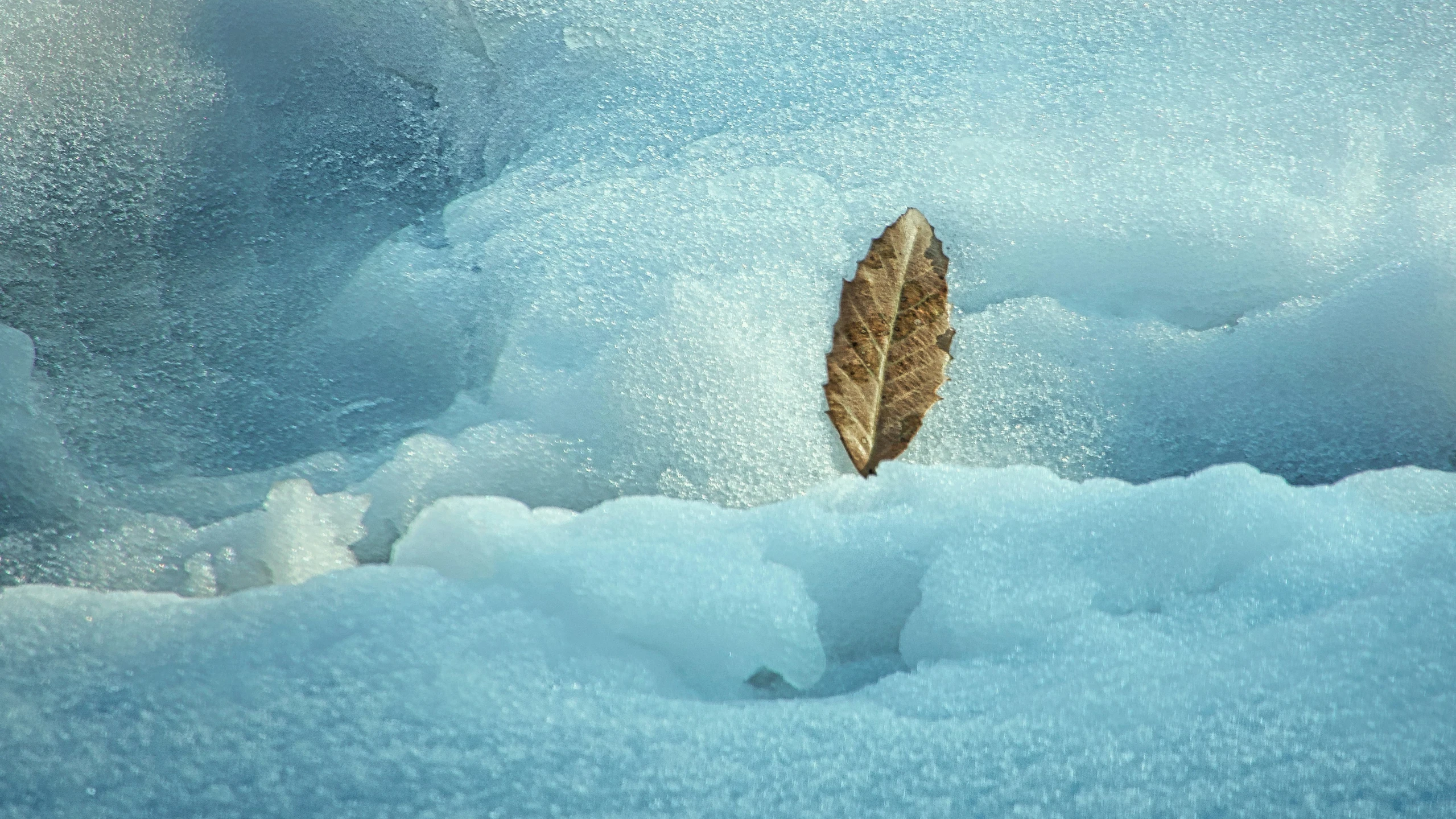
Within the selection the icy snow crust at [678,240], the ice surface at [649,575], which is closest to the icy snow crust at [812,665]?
the ice surface at [649,575]

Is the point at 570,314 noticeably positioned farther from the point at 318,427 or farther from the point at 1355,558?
the point at 1355,558

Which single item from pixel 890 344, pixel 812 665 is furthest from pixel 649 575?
pixel 890 344

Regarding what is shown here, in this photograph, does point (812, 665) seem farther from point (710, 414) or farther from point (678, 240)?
point (678, 240)

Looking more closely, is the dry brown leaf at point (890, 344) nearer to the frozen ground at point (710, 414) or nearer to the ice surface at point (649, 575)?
the frozen ground at point (710, 414)

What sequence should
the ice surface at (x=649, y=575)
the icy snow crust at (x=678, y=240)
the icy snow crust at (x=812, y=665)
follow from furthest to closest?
the icy snow crust at (x=678, y=240) < the ice surface at (x=649, y=575) < the icy snow crust at (x=812, y=665)

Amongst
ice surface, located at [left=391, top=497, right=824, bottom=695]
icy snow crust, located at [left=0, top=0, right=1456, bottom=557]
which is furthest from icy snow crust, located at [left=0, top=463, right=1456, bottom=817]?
icy snow crust, located at [left=0, top=0, right=1456, bottom=557]

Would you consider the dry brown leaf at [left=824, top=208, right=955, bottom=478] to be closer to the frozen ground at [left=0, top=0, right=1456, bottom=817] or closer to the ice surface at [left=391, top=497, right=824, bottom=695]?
the frozen ground at [left=0, top=0, right=1456, bottom=817]

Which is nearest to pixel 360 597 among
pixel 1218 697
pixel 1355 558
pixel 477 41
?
pixel 1218 697
